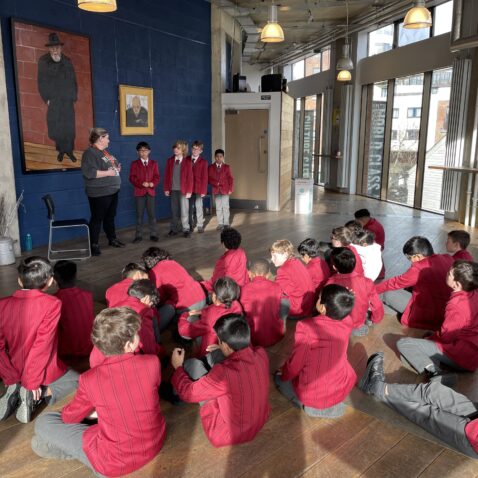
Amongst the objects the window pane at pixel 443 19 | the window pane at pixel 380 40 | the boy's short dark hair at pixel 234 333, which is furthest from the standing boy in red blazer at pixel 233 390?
the window pane at pixel 380 40

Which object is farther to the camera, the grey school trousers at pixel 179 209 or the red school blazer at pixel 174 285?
the grey school trousers at pixel 179 209

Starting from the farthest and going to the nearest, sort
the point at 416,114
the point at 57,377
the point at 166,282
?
the point at 416,114
the point at 166,282
the point at 57,377

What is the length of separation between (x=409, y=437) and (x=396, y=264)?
3573 mm

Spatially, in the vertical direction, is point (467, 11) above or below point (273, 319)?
above

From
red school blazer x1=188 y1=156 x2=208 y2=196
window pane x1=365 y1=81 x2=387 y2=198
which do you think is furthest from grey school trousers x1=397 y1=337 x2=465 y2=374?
window pane x1=365 y1=81 x2=387 y2=198

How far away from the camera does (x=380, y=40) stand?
39.1 ft

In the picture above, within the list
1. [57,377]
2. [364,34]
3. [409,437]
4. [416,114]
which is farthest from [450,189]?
[57,377]

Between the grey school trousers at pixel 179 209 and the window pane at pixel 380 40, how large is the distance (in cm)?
712

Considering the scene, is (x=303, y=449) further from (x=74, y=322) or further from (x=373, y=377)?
(x=74, y=322)

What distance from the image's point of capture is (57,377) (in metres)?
2.93

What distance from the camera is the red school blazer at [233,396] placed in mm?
2316

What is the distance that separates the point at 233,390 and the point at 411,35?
10363 millimetres

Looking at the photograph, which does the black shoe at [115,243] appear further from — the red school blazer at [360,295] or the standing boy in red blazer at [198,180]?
the red school blazer at [360,295]

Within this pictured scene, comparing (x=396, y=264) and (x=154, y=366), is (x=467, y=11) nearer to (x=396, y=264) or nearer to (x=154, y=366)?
(x=396, y=264)
